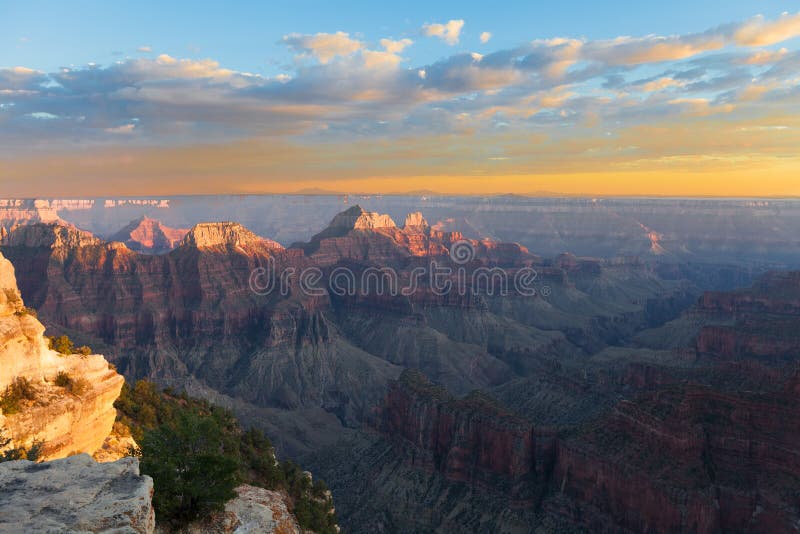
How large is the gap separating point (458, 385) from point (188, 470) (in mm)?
120668

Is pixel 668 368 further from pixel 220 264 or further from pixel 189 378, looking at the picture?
pixel 220 264

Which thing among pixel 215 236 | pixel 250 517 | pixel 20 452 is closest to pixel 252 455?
pixel 250 517

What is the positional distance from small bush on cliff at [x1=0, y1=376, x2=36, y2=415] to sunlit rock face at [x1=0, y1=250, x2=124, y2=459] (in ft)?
0.29

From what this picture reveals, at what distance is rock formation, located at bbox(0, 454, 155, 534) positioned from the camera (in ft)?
54.2

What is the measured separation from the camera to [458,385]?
140 metres

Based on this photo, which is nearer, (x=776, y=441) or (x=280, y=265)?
(x=776, y=441)

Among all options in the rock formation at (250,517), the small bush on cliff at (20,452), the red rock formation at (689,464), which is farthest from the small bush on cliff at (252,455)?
the red rock formation at (689,464)

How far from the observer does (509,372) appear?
152375mm

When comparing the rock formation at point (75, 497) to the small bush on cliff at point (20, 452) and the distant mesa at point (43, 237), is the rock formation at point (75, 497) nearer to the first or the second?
the small bush on cliff at point (20, 452)

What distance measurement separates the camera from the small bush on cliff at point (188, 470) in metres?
22.9

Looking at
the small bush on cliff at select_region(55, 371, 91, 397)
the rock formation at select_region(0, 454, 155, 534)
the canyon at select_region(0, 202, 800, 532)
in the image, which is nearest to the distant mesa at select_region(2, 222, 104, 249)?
the canyon at select_region(0, 202, 800, 532)

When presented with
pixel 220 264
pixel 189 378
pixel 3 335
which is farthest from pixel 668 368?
pixel 220 264

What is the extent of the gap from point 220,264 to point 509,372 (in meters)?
102

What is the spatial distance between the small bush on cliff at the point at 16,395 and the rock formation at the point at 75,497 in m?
9.17
